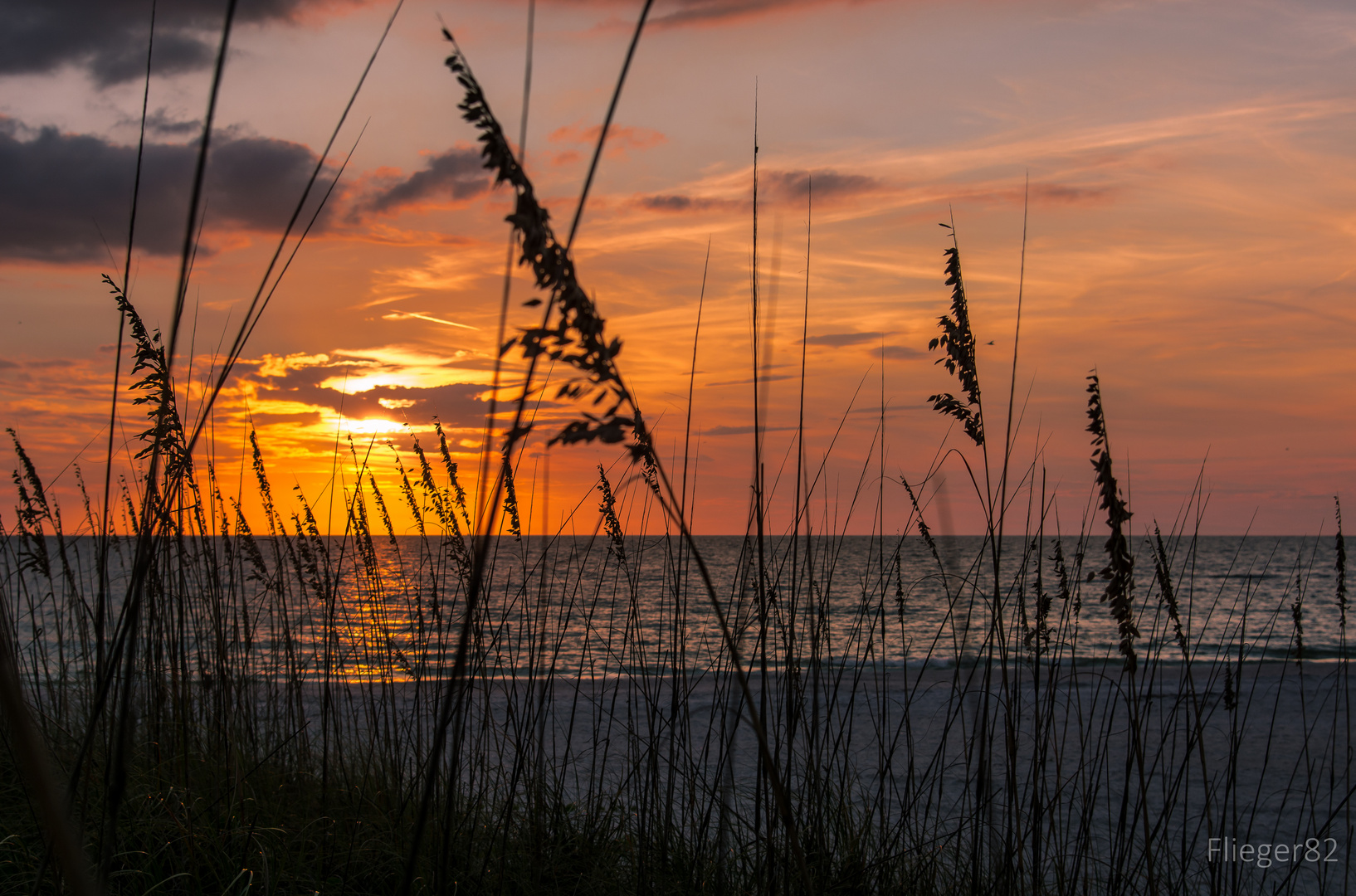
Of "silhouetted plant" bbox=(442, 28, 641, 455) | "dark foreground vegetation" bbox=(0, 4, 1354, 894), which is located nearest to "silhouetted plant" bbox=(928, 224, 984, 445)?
"dark foreground vegetation" bbox=(0, 4, 1354, 894)

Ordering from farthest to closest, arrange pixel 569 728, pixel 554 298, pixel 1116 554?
pixel 569 728, pixel 1116 554, pixel 554 298

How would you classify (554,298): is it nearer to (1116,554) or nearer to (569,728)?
(1116,554)

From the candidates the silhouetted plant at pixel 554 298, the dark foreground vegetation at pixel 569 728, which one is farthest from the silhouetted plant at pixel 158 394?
the silhouetted plant at pixel 554 298

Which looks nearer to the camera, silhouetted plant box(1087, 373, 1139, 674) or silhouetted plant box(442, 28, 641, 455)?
silhouetted plant box(442, 28, 641, 455)

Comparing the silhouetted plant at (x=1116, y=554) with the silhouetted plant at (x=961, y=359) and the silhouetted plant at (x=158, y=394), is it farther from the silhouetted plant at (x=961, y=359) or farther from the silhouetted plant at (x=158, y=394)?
the silhouetted plant at (x=158, y=394)

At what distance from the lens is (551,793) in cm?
265

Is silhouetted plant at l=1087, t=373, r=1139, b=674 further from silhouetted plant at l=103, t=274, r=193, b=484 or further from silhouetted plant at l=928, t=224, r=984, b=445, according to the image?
silhouetted plant at l=103, t=274, r=193, b=484

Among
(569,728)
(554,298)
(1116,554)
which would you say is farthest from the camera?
(569,728)

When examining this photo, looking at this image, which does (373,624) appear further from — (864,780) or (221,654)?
(864,780)

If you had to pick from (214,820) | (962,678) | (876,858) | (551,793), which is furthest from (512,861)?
(962,678)

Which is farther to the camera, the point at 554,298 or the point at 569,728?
the point at 569,728

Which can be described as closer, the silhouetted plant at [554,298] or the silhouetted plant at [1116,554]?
the silhouetted plant at [554,298]

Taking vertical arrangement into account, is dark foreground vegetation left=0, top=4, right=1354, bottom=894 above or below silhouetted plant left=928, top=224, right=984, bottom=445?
below

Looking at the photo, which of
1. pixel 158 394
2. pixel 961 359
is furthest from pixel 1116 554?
pixel 158 394
